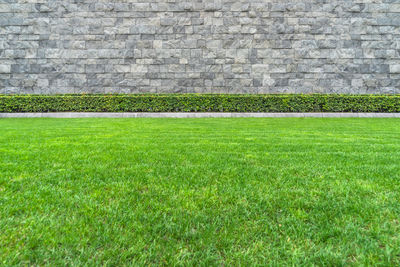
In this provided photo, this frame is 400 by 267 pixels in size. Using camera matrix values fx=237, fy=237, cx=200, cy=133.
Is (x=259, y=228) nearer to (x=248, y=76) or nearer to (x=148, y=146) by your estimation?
(x=148, y=146)

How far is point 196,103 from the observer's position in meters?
11.7

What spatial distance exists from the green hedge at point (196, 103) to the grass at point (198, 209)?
8.40 m

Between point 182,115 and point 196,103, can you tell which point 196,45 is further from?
point 182,115

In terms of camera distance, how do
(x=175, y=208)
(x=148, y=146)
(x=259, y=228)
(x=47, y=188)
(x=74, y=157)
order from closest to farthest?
1. (x=259, y=228)
2. (x=175, y=208)
3. (x=47, y=188)
4. (x=74, y=157)
5. (x=148, y=146)

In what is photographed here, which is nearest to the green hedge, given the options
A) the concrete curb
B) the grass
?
the concrete curb

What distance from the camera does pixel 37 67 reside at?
13.2m

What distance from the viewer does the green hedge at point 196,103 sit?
1155 centimetres

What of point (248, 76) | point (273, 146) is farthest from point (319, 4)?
point (273, 146)

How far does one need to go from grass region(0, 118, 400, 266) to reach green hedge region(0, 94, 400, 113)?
8398 mm

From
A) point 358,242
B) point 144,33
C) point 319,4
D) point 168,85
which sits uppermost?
point 319,4

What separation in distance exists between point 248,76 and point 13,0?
13.7 meters

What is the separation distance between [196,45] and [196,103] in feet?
12.4

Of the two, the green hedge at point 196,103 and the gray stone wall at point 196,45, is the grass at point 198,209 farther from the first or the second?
the gray stone wall at point 196,45

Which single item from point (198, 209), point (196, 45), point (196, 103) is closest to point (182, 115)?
point (196, 103)
